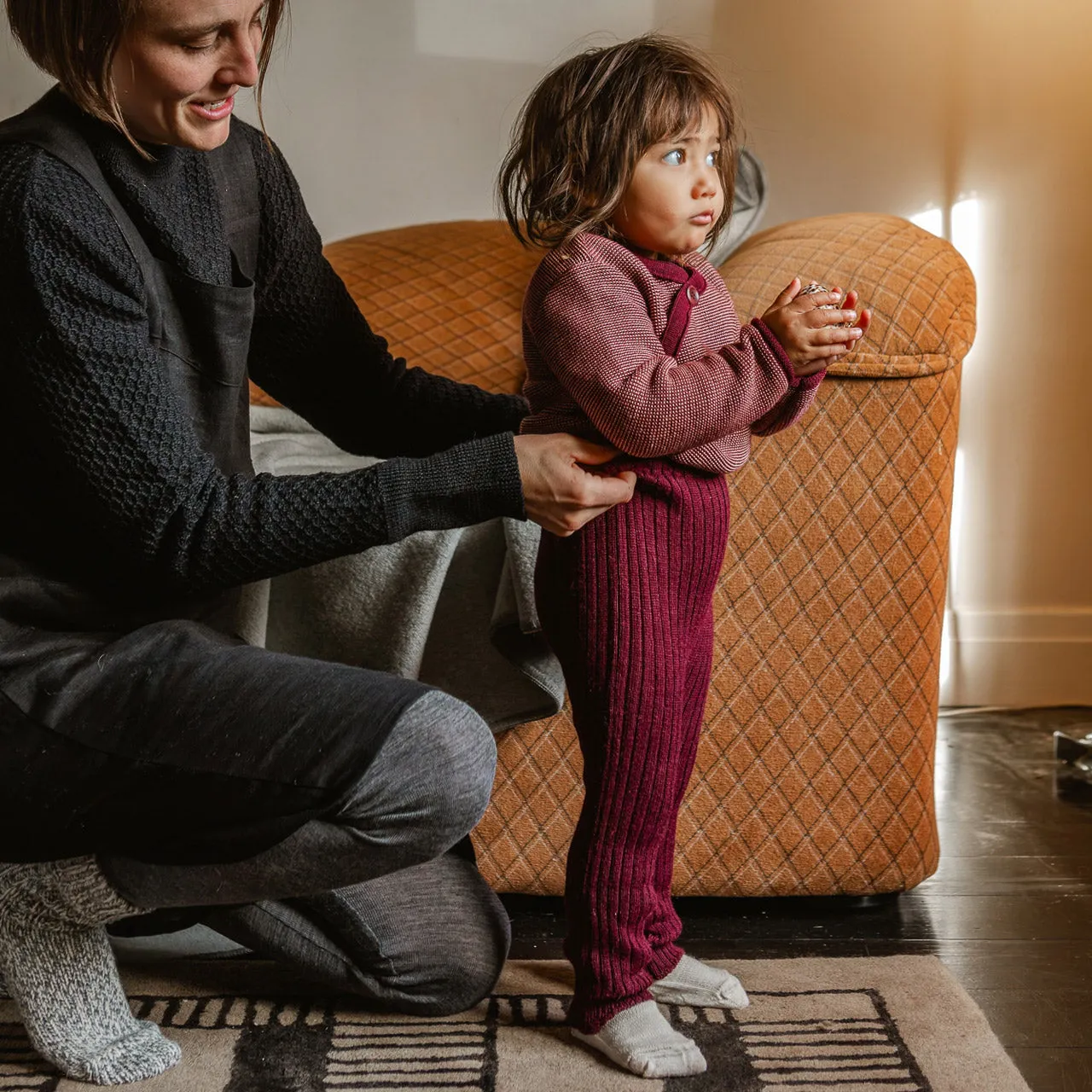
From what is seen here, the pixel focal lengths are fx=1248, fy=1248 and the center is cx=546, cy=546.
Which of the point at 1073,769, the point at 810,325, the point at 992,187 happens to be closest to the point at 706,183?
the point at 810,325

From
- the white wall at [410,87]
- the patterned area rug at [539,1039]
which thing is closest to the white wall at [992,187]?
the white wall at [410,87]

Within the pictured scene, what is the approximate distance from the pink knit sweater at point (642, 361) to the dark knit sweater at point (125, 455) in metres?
0.09

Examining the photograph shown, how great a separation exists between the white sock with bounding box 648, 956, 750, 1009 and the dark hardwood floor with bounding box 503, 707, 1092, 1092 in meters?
0.12

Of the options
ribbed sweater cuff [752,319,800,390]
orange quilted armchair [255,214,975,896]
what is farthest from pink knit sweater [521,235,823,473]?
orange quilted armchair [255,214,975,896]

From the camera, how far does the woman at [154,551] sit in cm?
93

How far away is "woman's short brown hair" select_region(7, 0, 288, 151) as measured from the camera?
904 mm

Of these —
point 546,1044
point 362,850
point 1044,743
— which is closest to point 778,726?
point 546,1044

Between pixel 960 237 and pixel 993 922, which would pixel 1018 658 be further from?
pixel 993 922

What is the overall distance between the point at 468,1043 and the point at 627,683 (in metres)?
0.36

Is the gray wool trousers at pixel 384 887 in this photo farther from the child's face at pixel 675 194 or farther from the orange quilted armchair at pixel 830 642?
the child's face at pixel 675 194

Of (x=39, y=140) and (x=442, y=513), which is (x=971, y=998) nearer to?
(x=442, y=513)

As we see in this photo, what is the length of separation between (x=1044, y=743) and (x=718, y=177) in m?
1.32

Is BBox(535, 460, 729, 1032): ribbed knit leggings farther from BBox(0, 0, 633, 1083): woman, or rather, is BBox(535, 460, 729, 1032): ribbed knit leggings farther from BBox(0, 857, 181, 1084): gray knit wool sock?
BBox(0, 857, 181, 1084): gray knit wool sock

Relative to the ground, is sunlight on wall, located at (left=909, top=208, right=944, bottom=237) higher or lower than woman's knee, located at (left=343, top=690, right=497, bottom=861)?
higher
